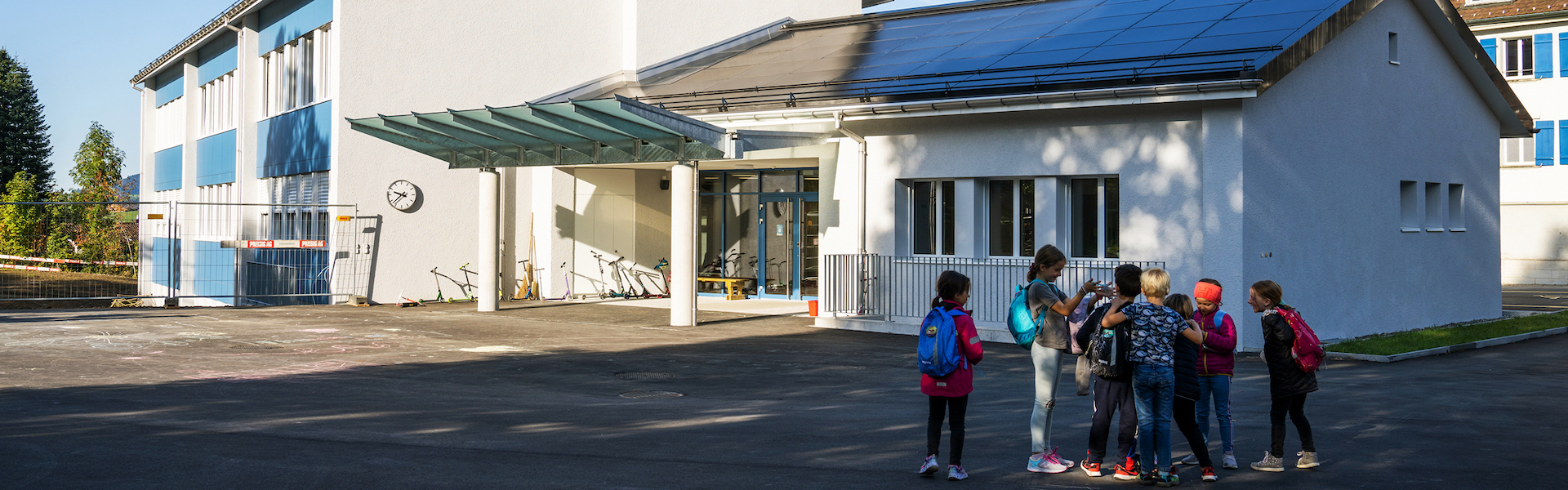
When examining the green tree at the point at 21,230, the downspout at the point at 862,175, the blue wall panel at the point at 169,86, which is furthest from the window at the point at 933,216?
the green tree at the point at 21,230

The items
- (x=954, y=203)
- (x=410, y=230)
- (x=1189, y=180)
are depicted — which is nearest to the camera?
(x=1189, y=180)

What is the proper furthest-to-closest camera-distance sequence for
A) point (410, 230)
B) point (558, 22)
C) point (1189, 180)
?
1. point (558, 22)
2. point (410, 230)
3. point (1189, 180)

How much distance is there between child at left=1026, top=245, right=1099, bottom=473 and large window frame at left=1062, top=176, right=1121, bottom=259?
8233 mm

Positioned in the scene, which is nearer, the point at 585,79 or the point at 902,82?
the point at 902,82

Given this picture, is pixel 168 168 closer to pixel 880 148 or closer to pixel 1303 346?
pixel 880 148

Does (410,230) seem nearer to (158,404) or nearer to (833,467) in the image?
(158,404)

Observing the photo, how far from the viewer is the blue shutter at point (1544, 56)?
3350 centimetres

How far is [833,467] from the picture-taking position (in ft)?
22.2

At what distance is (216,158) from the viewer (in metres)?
27.9

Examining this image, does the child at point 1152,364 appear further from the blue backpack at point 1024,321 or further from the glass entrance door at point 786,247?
the glass entrance door at point 786,247

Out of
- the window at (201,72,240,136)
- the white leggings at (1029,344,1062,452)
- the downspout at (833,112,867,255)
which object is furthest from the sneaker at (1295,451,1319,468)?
the window at (201,72,240,136)

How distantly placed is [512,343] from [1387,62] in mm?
12808

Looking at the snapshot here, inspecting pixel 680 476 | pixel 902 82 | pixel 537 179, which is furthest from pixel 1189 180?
pixel 537 179

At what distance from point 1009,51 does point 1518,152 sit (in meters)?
25.8
